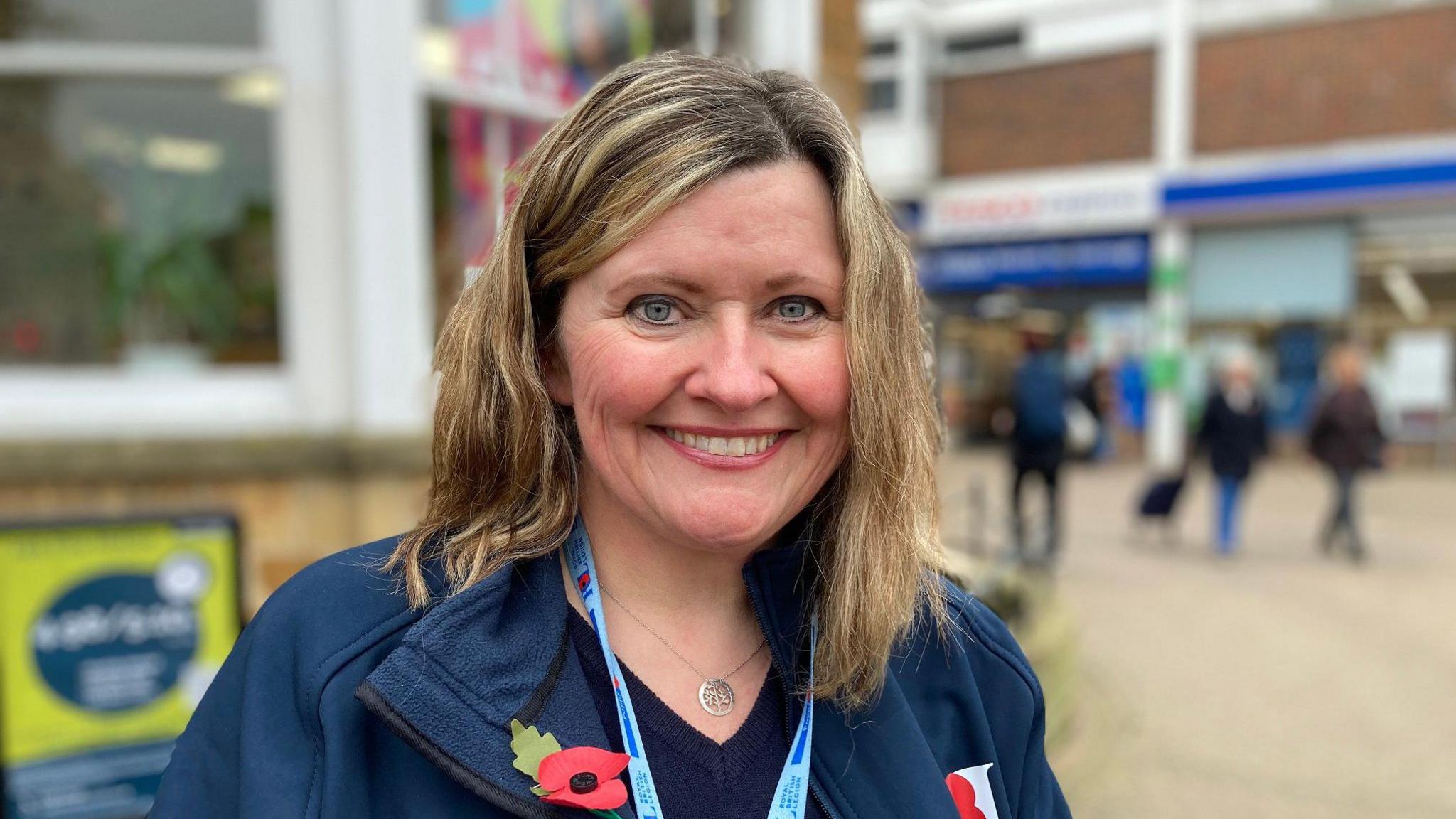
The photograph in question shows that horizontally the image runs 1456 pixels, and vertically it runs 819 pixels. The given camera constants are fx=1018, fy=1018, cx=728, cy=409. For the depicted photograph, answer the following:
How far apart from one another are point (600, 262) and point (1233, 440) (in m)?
8.85

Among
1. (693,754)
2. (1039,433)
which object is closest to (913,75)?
(1039,433)

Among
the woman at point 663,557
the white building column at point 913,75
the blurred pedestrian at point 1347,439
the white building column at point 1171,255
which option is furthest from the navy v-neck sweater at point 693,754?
the white building column at point 913,75

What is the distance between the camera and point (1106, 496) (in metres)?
13.0

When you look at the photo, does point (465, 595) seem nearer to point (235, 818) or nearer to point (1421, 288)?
point (235, 818)

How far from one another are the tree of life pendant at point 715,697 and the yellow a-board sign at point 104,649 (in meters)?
1.96

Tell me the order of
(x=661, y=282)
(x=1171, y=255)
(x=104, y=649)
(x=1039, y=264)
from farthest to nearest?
(x=1039, y=264) → (x=1171, y=255) → (x=104, y=649) → (x=661, y=282)

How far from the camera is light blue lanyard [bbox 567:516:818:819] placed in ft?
3.95

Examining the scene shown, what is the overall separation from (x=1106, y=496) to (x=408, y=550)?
12895 millimetres

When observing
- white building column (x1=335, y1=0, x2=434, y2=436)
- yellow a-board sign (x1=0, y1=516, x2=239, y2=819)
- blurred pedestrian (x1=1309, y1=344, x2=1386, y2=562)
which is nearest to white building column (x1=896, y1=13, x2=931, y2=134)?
blurred pedestrian (x1=1309, y1=344, x2=1386, y2=562)

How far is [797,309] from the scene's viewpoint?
1290mm

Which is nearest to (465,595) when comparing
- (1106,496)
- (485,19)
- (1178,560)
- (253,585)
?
(253,585)

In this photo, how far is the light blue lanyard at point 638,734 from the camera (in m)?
1.21

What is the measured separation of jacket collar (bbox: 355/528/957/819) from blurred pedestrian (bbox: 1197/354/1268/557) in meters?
8.51

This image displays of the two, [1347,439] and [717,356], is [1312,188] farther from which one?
[717,356]
